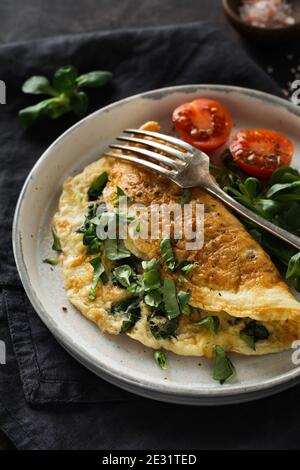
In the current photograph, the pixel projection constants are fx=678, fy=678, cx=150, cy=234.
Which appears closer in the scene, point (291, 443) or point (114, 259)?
point (291, 443)

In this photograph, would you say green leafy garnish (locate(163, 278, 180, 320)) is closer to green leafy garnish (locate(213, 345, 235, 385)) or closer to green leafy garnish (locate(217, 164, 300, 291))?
green leafy garnish (locate(213, 345, 235, 385))

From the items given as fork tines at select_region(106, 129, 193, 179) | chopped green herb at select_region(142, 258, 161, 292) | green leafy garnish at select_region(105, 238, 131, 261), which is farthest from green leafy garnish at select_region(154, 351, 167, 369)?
fork tines at select_region(106, 129, 193, 179)

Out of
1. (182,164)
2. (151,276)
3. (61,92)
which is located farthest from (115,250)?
(61,92)

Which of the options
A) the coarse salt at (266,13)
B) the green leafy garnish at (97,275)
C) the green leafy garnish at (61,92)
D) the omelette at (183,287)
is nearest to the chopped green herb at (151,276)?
the omelette at (183,287)

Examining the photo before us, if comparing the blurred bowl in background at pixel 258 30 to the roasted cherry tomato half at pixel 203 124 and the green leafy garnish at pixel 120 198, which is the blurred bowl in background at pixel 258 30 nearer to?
the roasted cherry tomato half at pixel 203 124
